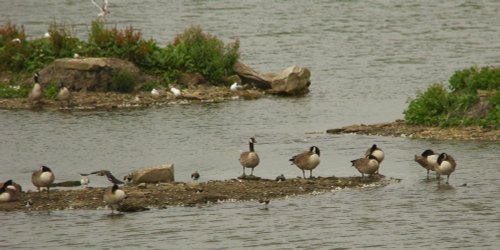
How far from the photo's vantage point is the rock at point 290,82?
46500mm

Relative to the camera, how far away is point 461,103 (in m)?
37.0

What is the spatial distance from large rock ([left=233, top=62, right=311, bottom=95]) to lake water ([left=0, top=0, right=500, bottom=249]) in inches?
22.2

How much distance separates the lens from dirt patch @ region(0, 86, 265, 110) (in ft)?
143

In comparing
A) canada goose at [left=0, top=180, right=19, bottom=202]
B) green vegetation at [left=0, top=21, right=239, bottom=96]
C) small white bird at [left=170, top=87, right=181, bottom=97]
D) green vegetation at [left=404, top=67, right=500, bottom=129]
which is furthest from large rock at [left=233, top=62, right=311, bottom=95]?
canada goose at [left=0, top=180, right=19, bottom=202]

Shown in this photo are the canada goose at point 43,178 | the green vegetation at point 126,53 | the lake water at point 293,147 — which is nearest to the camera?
the lake water at point 293,147

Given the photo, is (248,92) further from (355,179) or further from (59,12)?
(59,12)

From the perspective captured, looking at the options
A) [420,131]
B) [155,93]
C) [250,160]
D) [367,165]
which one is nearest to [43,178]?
[250,160]

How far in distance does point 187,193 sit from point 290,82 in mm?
18140

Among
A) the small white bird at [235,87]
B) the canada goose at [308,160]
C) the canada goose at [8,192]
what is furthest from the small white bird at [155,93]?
the canada goose at [8,192]

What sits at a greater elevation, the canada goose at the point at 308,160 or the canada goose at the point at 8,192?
the canada goose at the point at 308,160

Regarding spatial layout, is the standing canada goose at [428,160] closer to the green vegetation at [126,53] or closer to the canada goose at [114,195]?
the canada goose at [114,195]

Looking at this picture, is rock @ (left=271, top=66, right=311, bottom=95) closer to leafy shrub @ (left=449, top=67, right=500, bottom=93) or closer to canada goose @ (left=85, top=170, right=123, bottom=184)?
leafy shrub @ (left=449, top=67, right=500, bottom=93)

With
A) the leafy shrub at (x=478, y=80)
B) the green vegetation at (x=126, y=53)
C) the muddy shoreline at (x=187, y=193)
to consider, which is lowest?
the muddy shoreline at (x=187, y=193)

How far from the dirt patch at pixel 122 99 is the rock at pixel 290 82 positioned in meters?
1.28
